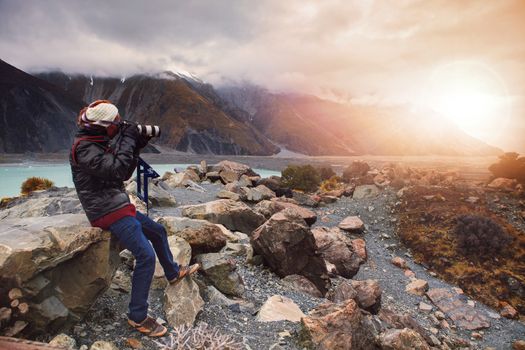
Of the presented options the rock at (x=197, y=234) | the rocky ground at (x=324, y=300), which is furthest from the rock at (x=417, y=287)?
the rock at (x=197, y=234)

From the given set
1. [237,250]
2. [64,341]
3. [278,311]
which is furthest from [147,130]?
[237,250]

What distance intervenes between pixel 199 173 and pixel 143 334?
2559 cm

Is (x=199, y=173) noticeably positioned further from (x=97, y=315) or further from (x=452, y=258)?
(x=97, y=315)

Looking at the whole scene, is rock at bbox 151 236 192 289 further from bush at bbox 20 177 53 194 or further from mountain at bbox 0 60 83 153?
mountain at bbox 0 60 83 153

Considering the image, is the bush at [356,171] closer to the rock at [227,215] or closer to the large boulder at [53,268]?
the rock at [227,215]

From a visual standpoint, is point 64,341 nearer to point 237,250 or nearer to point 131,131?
point 131,131

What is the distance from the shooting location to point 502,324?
11062 millimetres

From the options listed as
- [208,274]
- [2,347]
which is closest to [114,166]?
[2,347]

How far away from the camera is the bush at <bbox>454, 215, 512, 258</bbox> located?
1506 centimetres

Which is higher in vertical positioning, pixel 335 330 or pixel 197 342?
pixel 197 342

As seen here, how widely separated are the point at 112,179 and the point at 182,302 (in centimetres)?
242

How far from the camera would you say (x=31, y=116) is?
477 feet

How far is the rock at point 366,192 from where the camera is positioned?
76.6ft

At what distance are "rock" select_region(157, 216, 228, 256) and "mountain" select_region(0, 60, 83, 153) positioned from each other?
504 ft
